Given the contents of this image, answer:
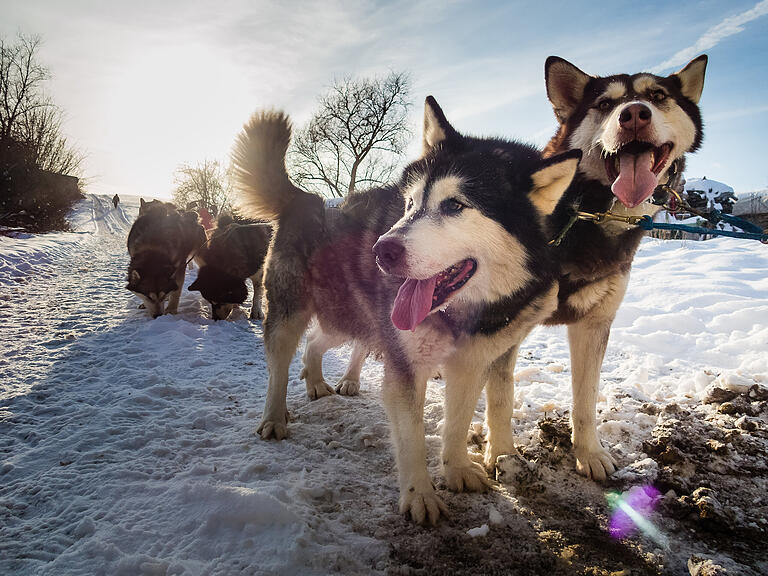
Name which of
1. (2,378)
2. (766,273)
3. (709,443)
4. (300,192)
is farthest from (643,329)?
(2,378)

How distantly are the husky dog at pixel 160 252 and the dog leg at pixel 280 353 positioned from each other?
387 centimetres

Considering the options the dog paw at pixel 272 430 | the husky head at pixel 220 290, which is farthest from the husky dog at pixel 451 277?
the husky head at pixel 220 290

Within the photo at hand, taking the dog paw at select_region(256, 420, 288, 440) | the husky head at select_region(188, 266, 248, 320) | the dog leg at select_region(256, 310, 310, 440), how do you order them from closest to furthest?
1. the dog paw at select_region(256, 420, 288, 440)
2. the dog leg at select_region(256, 310, 310, 440)
3. the husky head at select_region(188, 266, 248, 320)

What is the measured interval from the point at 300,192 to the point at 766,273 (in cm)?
826

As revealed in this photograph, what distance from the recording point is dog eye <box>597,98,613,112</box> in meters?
2.54

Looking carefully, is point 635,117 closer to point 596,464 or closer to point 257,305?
point 596,464

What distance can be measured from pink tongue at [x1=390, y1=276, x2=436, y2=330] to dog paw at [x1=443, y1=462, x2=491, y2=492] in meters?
1.04

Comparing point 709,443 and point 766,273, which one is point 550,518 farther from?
point 766,273

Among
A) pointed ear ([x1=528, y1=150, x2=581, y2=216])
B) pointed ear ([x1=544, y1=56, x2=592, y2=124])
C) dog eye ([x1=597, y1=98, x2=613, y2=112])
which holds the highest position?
pointed ear ([x1=544, y1=56, x2=592, y2=124])

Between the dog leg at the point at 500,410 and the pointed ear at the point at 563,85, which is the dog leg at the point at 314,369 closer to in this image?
the dog leg at the point at 500,410

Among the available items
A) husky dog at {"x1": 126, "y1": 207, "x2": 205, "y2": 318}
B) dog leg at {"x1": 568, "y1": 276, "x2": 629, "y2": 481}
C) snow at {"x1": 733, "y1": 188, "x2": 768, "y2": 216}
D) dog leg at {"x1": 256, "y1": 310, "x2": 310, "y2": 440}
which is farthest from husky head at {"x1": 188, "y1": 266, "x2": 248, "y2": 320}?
snow at {"x1": 733, "y1": 188, "x2": 768, "y2": 216}

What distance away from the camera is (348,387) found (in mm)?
3900

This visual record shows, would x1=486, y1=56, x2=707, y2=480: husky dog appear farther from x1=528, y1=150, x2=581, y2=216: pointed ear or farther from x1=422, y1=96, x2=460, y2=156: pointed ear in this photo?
x1=422, y1=96, x2=460, y2=156: pointed ear

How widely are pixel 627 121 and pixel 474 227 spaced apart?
1.10 metres
